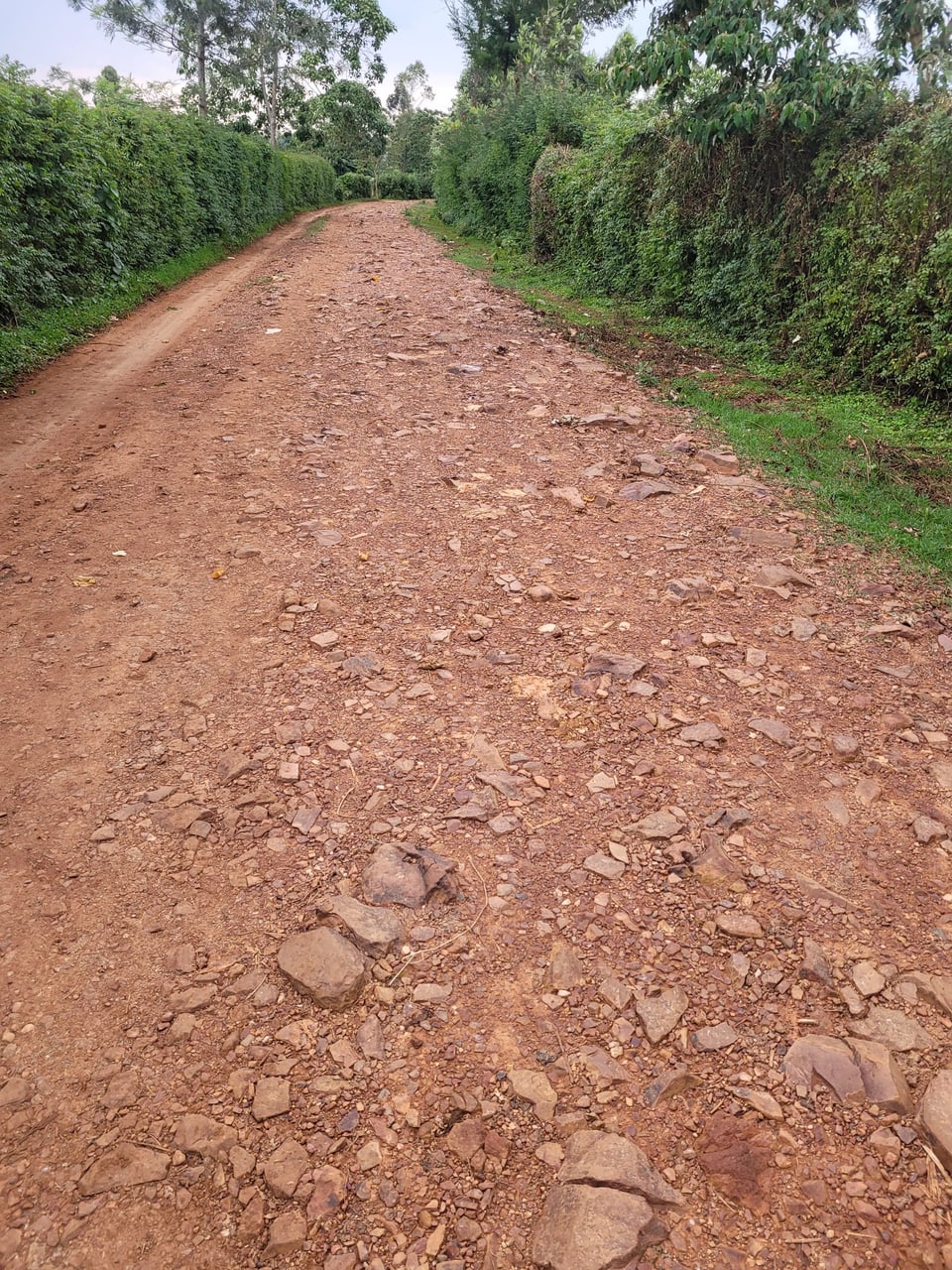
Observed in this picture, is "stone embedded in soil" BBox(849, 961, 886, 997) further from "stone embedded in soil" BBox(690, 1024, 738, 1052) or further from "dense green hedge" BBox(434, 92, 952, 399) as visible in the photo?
"dense green hedge" BBox(434, 92, 952, 399)

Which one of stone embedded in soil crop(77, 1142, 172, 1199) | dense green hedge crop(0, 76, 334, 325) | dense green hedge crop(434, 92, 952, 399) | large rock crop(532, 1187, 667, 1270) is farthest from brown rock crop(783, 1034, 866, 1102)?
dense green hedge crop(0, 76, 334, 325)

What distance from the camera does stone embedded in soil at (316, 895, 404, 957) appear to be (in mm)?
2453

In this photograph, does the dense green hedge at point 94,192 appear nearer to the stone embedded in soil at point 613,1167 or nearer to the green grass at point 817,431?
the green grass at point 817,431

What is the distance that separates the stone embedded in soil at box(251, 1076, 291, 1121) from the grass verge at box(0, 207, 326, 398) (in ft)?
26.0

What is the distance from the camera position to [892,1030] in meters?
2.23

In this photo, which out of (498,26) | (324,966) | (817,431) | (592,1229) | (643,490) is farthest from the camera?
(498,26)

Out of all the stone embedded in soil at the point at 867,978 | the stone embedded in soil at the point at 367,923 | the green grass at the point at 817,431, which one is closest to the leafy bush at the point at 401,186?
the green grass at the point at 817,431

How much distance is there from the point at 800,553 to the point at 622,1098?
3744mm

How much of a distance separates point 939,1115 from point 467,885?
1.47 metres

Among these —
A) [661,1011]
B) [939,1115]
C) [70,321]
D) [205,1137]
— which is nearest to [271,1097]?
[205,1137]

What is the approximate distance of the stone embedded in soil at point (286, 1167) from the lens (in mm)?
1870

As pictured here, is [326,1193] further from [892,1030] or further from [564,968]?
[892,1030]

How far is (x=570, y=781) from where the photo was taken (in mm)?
3141

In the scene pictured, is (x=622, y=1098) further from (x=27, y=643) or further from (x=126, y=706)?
(x=27, y=643)
